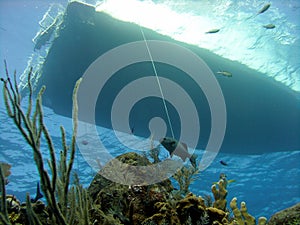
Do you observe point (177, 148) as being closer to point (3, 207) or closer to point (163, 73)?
point (3, 207)

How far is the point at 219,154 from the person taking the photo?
77.4 ft

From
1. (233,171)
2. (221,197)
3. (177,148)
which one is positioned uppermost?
(233,171)

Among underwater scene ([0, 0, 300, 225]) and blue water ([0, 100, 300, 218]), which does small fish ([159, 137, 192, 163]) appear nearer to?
underwater scene ([0, 0, 300, 225])

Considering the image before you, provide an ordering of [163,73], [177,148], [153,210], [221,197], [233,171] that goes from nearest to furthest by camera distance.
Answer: [153,210], [221,197], [177,148], [163,73], [233,171]

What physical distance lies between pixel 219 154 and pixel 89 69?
49.9ft

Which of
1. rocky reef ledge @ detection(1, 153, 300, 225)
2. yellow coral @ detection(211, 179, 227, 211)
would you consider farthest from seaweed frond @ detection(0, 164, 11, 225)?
yellow coral @ detection(211, 179, 227, 211)

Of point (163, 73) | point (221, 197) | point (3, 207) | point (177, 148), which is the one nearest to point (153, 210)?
point (221, 197)

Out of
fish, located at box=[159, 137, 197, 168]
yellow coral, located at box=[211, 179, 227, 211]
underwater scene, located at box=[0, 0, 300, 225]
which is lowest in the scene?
yellow coral, located at box=[211, 179, 227, 211]

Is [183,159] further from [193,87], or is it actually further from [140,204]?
[193,87]

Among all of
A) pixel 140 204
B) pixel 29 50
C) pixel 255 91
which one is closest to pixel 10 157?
pixel 29 50

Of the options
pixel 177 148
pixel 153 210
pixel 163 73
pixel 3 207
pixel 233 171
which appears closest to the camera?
pixel 3 207

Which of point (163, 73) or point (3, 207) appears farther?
point (163, 73)

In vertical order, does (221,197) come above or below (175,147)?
below

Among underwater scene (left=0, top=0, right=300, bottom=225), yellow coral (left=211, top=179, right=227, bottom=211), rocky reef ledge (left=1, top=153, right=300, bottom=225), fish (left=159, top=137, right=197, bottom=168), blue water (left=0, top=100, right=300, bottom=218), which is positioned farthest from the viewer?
blue water (left=0, top=100, right=300, bottom=218)
